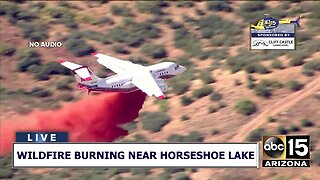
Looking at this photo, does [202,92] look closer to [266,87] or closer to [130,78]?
[266,87]

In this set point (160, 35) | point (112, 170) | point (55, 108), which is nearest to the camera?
point (112, 170)

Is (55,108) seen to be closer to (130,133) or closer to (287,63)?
(130,133)

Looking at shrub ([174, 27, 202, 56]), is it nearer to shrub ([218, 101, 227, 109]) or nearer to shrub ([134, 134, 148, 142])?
shrub ([218, 101, 227, 109])

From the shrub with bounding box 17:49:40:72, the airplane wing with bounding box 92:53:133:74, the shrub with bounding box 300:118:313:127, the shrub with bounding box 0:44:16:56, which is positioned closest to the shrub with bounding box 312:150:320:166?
the shrub with bounding box 300:118:313:127

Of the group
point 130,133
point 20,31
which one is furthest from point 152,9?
point 130,133

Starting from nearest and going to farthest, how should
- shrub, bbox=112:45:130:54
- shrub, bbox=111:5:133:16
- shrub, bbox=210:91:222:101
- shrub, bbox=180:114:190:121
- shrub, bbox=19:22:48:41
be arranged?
shrub, bbox=180:114:190:121, shrub, bbox=210:91:222:101, shrub, bbox=112:45:130:54, shrub, bbox=19:22:48:41, shrub, bbox=111:5:133:16
